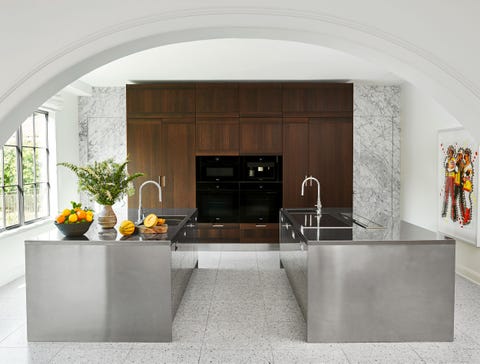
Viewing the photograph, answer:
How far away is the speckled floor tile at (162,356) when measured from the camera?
128 inches

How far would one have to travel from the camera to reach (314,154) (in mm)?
7430

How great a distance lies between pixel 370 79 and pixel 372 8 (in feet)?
17.9

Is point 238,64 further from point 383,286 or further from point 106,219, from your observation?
point 383,286

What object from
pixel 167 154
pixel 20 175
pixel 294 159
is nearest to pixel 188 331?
pixel 20 175

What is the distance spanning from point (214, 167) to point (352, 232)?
3926 millimetres

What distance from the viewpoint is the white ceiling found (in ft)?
17.3

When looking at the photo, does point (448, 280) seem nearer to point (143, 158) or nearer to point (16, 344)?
point (16, 344)

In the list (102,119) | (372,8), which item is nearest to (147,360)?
(372,8)

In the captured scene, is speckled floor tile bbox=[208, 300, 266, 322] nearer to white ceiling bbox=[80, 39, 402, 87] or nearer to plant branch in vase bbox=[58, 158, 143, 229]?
plant branch in vase bbox=[58, 158, 143, 229]

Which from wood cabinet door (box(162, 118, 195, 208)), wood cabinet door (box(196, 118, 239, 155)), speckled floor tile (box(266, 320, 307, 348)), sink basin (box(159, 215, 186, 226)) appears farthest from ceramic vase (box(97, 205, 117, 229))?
wood cabinet door (box(196, 118, 239, 155))

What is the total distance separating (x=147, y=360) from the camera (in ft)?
10.7

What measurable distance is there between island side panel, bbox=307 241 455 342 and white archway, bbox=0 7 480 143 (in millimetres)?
1635

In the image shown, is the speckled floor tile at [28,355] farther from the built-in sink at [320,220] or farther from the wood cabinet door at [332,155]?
the wood cabinet door at [332,155]

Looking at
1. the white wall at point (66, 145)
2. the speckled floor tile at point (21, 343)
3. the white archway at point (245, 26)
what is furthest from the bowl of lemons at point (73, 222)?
the white wall at point (66, 145)
